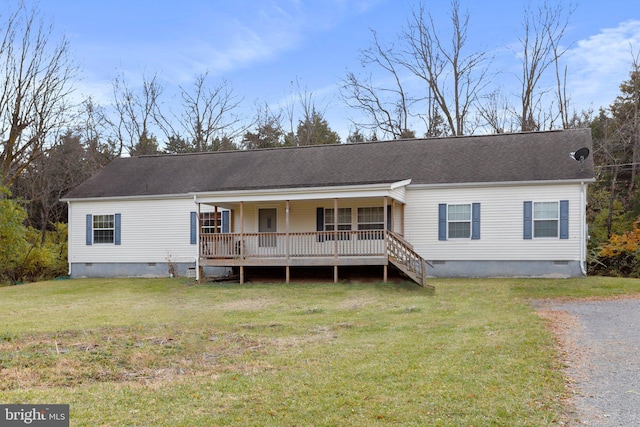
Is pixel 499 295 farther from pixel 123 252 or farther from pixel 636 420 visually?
pixel 123 252

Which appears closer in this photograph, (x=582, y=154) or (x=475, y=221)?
(x=582, y=154)

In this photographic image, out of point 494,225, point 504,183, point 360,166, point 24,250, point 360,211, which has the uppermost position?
point 360,166

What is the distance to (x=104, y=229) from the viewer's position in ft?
74.0

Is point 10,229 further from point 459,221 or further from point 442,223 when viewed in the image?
point 459,221

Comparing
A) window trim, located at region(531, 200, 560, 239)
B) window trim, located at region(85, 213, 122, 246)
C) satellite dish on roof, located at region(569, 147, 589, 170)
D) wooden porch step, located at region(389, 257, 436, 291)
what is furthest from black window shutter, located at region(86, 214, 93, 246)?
satellite dish on roof, located at region(569, 147, 589, 170)

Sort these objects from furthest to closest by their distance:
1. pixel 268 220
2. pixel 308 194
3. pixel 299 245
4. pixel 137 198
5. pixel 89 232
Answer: pixel 89 232 < pixel 137 198 < pixel 268 220 < pixel 299 245 < pixel 308 194

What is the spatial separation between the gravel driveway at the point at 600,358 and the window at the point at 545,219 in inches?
219

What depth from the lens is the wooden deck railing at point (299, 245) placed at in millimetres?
18000

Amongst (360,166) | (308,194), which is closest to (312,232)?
(308,194)

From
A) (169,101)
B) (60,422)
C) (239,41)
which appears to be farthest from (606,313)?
(169,101)

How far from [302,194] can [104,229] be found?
371 inches

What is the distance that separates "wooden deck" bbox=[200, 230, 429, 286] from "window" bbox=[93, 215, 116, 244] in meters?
5.65

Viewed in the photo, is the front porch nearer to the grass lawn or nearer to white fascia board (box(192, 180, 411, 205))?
white fascia board (box(192, 180, 411, 205))

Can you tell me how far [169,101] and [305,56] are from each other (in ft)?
33.7
